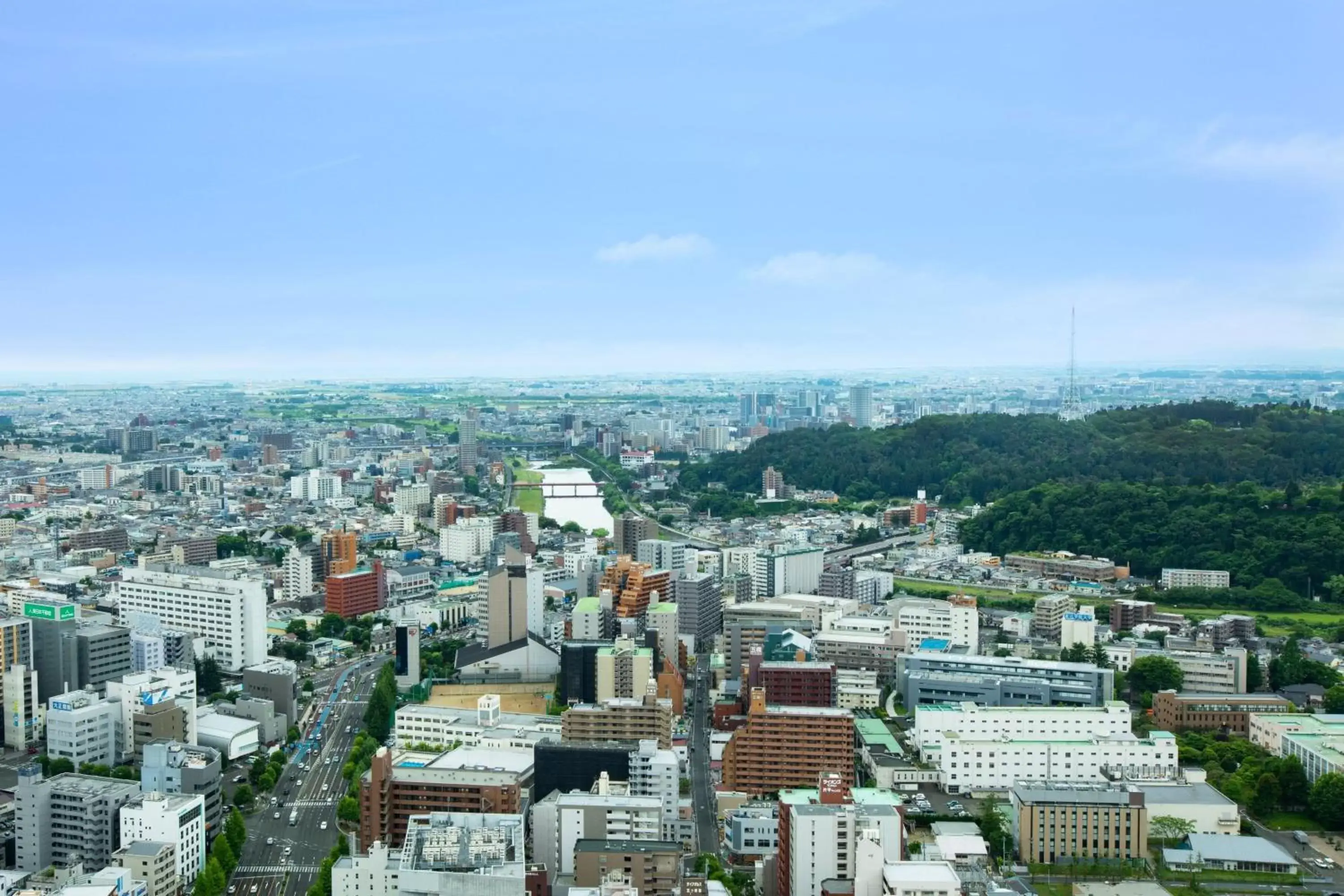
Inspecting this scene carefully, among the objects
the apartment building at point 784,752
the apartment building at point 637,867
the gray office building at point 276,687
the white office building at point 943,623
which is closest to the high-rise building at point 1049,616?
the white office building at point 943,623

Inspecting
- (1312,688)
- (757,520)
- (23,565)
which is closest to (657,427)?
(757,520)

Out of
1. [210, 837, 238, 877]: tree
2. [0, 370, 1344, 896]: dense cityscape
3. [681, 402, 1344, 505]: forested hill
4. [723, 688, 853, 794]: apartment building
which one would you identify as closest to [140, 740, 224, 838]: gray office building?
[0, 370, 1344, 896]: dense cityscape

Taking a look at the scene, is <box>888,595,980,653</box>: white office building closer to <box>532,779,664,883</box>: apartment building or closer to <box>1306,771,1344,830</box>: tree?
<box>1306,771,1344,830</box>: tree

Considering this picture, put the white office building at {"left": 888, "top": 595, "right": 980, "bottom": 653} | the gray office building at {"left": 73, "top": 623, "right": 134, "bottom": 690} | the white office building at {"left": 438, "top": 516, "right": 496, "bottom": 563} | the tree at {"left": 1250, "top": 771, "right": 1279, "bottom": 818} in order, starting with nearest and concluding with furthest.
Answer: the tree at {"left": 1250, "top": 771, "right": 1279, "bottom": 818} < the gray office building at {"left": 73, "top": 623, "right": 134, "bottom": 690} < the white office building at {"left": 888, "top": 595, "right": 980, "bottom": 653} < the white office building at {"left": 438, "top": 516, "right": 496, "bottom": 563}

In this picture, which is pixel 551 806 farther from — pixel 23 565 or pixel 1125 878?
pixel 23 565

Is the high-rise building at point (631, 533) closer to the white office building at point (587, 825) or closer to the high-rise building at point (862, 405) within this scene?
the white office building at point (587, 825)

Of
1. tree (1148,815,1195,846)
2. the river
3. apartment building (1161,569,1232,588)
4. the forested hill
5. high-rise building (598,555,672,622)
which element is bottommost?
the river

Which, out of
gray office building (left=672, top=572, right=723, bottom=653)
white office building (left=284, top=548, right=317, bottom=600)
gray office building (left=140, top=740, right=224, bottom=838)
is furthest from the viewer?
white office building (left=284, top=548, right=317, bottom=600)
